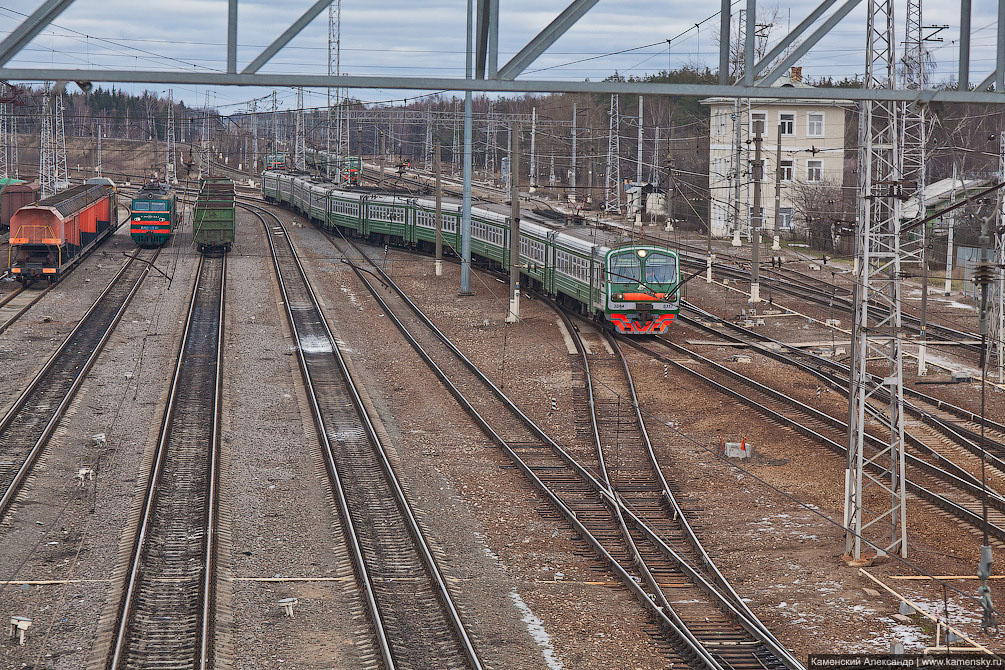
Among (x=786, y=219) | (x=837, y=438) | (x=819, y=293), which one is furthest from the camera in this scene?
(x=786, y=219)

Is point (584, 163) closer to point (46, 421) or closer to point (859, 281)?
point (46, 421)

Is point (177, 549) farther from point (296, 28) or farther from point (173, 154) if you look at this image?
point (173, 154)

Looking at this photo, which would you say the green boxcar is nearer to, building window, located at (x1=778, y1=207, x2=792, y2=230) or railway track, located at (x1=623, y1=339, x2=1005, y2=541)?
railway track, located at (x1=623, y1=339, x2=1005, y2=541)

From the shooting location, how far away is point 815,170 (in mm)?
61031

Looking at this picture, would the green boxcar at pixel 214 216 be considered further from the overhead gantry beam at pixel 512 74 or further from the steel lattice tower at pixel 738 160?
the overhead gantry beam at pixel 512 74

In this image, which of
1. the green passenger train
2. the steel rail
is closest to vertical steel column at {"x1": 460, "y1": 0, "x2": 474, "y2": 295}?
the green passenger train

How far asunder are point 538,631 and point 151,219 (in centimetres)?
4105

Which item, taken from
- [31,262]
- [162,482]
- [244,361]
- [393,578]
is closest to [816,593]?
[393,578]

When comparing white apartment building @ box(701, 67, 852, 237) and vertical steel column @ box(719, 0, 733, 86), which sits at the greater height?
white apartment building @ box(701, 67, 852, 237)

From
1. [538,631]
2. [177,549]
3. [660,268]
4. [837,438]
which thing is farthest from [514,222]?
[538,631]

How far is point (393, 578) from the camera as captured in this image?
13.5 meters

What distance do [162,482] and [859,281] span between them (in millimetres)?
10851

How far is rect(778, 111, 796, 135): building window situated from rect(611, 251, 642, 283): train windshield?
3428 centimetres

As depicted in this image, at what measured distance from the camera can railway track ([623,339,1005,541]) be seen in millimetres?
16453
